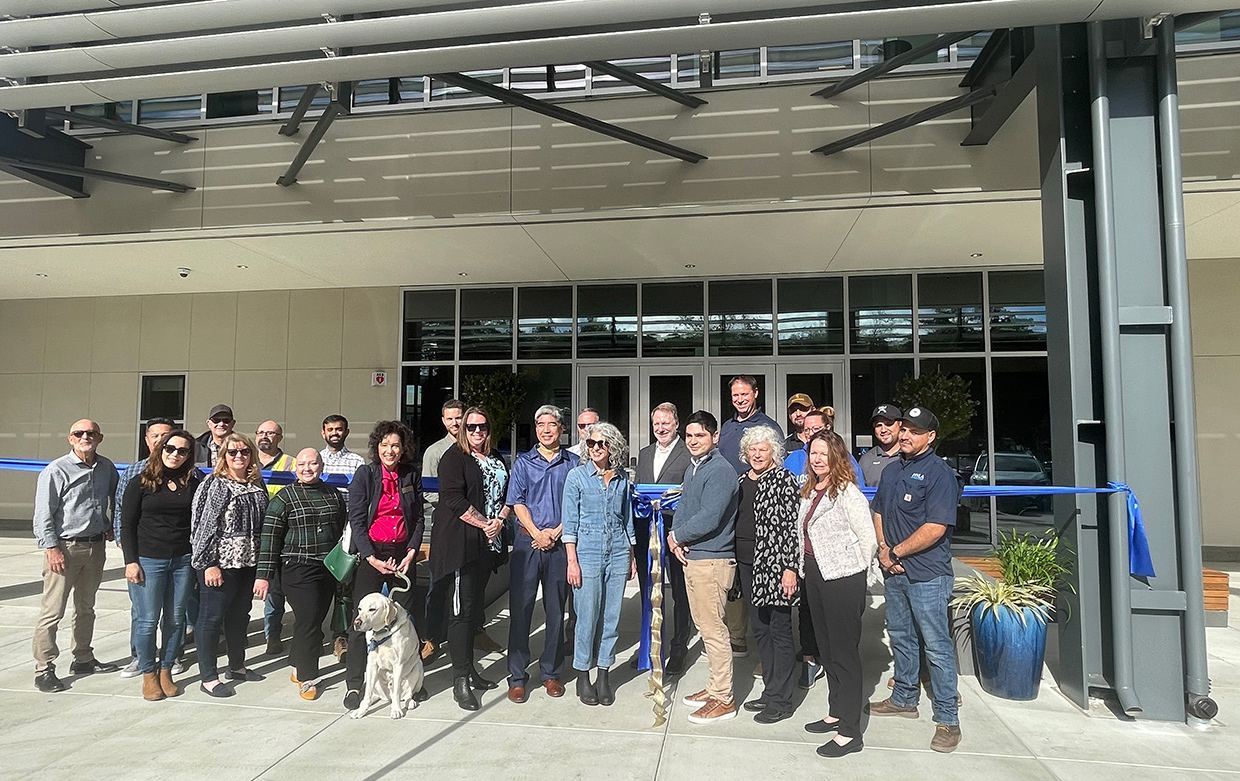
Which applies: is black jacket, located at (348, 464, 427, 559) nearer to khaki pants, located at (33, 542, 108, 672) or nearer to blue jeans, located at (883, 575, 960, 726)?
khaki pants, located at (33, 542, 108, 672)

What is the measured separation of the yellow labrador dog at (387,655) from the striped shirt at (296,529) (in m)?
0.54

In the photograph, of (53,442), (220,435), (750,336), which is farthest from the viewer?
(53,442)

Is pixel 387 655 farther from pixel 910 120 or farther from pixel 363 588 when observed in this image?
pixel 910 120

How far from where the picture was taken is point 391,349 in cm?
1266

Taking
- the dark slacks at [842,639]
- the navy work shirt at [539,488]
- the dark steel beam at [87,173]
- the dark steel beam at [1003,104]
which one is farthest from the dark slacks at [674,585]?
the dark steel beam at [87,173]

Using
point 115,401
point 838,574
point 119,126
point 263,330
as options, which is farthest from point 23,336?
point 838,574

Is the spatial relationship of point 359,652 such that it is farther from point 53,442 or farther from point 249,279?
point 53,442

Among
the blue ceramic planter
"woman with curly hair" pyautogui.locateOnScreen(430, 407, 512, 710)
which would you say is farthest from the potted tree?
"woman with curly hair" pyautogui.locateOnScreen(430, 407, 512, 710)

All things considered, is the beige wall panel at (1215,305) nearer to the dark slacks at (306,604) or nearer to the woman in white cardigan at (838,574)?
the woman in white cardigan at (838,574)

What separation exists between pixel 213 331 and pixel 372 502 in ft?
33.3

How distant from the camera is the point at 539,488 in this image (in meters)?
5.05

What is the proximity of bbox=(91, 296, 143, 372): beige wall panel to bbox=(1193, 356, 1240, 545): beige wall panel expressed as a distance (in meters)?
17.7

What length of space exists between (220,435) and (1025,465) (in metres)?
10.8

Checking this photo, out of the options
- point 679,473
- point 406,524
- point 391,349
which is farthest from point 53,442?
point 679,473
